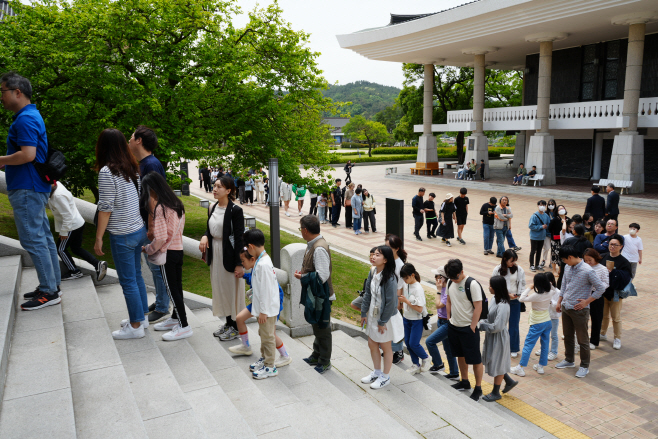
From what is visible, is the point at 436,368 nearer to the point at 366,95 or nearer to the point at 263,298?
the point at 263,298

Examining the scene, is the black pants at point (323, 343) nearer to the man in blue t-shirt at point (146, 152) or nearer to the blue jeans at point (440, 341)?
the blue jeans at point (440, 341)

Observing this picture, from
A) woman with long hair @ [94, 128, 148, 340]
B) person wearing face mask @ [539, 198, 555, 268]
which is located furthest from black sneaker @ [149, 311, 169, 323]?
person wearing face mask @ [539, 198, 555, 268]

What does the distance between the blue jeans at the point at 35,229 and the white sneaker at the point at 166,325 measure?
3.40 feet

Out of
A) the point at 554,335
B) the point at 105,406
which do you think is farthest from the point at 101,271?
the point at 554,335

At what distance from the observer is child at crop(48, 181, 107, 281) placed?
17.6 feet

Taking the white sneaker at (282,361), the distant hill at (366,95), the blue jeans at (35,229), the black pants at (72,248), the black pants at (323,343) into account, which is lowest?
the white sneaker at (282,361)

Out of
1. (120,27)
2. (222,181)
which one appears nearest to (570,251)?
(222,181)

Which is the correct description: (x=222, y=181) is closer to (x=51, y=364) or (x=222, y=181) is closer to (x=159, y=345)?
(x=159, y=345)

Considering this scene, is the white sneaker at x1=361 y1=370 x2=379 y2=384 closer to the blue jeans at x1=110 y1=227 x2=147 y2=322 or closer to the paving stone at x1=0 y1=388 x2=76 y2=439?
the blue jeans at x1=110 y1=227 x2=147 y2=322

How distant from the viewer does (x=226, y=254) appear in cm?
510

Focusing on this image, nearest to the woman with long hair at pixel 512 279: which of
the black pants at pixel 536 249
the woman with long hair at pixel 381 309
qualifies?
the woman with long hair at pixel 381 309

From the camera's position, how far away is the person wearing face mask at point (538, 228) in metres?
11.1

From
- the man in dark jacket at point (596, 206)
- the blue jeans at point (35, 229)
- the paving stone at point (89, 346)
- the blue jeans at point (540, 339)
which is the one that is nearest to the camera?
the paving stone at point (89, 346)

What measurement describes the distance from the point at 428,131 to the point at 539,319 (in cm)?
2838
